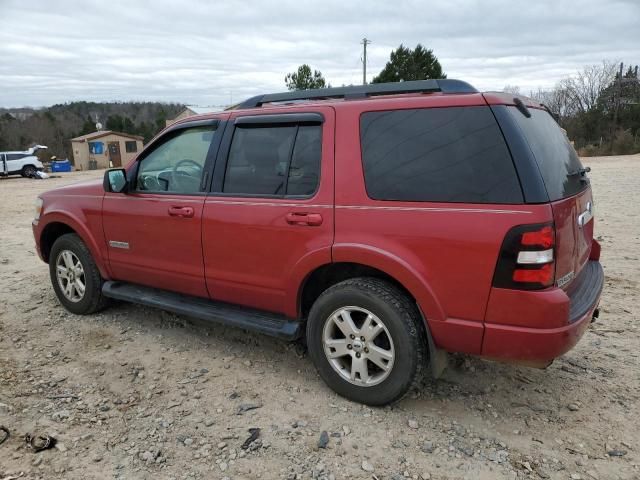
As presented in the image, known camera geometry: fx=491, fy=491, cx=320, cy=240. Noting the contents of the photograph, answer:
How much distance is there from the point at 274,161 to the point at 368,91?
76cm

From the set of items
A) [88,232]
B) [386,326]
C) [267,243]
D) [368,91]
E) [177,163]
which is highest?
[368,91]

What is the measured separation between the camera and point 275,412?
3.03m

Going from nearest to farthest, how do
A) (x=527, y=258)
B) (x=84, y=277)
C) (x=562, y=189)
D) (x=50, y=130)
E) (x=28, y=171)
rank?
(x=527, y=258) < (x=562, y=189) < (x=84, y=277) < (x=28, y=171) < (x=50, y=130)

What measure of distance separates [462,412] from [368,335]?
77 cm

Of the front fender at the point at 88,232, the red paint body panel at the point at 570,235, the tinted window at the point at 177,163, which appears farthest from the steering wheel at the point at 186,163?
the red paint body panel at the point at 570,235

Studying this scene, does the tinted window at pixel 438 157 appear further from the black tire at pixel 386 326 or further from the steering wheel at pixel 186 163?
the steering wheel at pixel 186 163

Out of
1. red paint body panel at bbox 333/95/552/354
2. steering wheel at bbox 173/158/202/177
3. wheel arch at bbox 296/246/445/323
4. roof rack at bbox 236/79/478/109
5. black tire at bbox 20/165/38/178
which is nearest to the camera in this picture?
red paint body panel at bbox 333/95/552/354

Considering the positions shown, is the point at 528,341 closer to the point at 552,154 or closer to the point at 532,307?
the point at 532,307

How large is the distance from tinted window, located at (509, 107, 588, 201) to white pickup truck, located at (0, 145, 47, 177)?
29640mm

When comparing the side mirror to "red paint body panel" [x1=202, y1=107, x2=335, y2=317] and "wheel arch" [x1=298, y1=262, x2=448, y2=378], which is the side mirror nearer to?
"red paint body panel" [x1=202, y1=107, x2=335, y2=317]

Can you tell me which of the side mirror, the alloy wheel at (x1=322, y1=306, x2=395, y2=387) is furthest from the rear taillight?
the side mirror

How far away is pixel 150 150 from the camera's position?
12.9 ft

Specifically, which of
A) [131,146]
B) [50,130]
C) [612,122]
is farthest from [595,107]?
[50,130]

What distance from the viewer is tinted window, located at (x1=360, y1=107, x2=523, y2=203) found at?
97.8 inches
